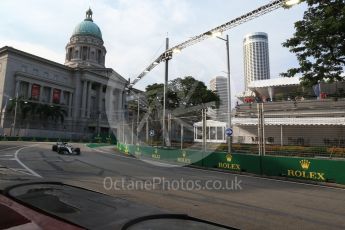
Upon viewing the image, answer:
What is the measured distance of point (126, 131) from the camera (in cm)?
3722

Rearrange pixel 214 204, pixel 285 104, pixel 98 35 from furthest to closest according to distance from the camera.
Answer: pixel 98 35 < pixel 285 104 < pixel 214 204

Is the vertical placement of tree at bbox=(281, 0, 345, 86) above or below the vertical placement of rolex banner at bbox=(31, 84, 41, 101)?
below

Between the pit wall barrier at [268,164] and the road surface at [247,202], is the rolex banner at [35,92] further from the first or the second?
the road surface at [247,202]

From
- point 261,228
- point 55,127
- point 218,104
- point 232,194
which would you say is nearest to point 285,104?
point 218,104

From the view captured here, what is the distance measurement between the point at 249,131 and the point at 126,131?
1556cm

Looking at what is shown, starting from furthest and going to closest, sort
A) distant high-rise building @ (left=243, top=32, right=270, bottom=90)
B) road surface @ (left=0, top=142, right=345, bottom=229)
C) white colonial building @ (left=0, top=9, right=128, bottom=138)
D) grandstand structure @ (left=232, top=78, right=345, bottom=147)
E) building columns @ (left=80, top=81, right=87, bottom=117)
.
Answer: building columns @ (left=80, top=81, right=87, bottom=117) → white colonial building @ (left=0, top=9, right=128, bottom=138) → distant high-rise building @ (left=243, top=32, right=270, bottom=90) → grandstand structure @ (left=232, top=78, right=345, bottom=147) → road surface @ (left=0, top=142, right=345, bottom=229)

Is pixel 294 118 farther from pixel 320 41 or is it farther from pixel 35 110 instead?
pixel 35 110

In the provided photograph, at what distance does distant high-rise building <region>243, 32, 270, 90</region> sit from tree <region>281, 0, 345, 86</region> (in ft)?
151

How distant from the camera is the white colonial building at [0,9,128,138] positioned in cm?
7475

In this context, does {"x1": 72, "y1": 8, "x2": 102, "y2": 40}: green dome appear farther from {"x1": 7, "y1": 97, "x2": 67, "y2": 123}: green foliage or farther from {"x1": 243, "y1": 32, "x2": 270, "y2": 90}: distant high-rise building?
{"x1": 243, "y1": 32, "x2": 270, "y2": 90}: distant high-rise building

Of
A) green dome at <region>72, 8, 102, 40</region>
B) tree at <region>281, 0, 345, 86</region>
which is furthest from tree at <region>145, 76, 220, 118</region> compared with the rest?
green dome at <region>72, 8, 102, 40</region>

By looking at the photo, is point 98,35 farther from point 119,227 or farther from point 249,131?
point 119,227

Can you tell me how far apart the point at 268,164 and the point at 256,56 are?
5898cm

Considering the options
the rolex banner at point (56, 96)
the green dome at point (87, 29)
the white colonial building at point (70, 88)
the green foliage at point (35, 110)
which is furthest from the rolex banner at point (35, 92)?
the green dome at point (87, 29)
